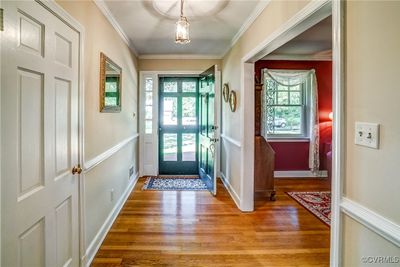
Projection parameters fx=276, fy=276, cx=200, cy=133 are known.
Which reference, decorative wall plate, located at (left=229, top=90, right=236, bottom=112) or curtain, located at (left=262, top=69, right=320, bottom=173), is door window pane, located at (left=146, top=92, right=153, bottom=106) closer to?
decorative wall plate, located at (left=229, top=90, right=236, bottom=112)

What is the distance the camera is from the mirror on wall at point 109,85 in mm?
2847

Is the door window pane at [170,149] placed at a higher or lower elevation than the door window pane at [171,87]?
lower

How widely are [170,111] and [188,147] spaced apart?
86 cm

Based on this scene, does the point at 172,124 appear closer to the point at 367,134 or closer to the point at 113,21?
the point at 113,21

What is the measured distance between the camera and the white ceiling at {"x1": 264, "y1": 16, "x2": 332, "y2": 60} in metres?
3.65

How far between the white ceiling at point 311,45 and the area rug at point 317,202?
7.90 ft

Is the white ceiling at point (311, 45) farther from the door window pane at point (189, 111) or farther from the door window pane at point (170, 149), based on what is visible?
the door window pane at point (170, 149)

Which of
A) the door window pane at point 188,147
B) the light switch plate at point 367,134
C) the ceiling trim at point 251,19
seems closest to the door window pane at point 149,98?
the door window pane at point 188,147

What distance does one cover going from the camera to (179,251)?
2625mm

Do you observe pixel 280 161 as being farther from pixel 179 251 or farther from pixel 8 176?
pixel 8 176

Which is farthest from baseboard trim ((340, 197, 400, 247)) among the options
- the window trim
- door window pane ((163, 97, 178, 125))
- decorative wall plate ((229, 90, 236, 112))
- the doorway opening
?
door window pane ((163, 97, 178, 125))

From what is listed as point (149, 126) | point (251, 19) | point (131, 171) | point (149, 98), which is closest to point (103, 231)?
point (131, 171)

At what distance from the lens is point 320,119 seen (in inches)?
217
